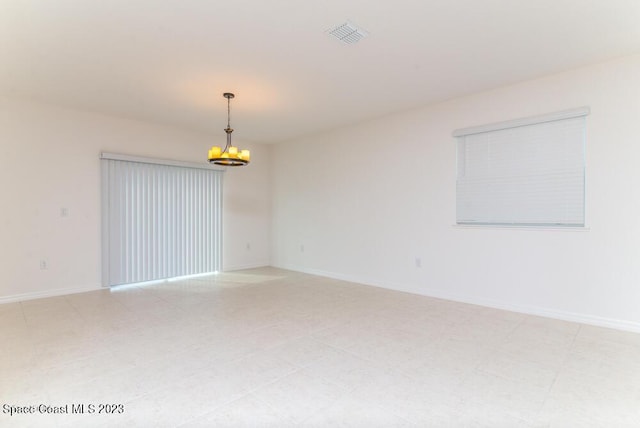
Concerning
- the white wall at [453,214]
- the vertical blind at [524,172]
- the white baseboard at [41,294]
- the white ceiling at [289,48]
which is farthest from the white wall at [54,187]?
the vertical blind at [524,172]

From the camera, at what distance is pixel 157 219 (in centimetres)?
553

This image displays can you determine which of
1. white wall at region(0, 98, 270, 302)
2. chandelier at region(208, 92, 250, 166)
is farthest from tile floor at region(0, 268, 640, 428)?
chandelier at region(208, 92, 250, 166)

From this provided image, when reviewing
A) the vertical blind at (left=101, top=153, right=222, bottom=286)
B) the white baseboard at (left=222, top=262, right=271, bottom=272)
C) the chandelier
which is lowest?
the white baseboard at (left=222, top=262, right=271, bottom=272)

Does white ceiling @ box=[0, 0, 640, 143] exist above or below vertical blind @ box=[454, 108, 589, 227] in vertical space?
above

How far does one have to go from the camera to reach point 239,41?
2.90 meters

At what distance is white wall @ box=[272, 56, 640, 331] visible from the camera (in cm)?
325

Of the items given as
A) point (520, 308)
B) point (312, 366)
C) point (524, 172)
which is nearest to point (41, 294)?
point (312, 366)

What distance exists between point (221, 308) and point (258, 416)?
7.29 ft

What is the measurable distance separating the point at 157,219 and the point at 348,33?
4.38 m

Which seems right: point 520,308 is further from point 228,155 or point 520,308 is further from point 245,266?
point 245,266

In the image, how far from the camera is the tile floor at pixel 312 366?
1.88 metres

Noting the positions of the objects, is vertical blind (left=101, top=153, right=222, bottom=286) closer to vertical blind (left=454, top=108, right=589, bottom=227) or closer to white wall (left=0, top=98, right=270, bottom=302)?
white wall (left=0, top=98, right=270, bottom=302)

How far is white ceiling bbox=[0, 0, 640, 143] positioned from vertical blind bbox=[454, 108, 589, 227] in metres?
0.58

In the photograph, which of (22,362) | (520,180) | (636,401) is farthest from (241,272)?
(636,401)
